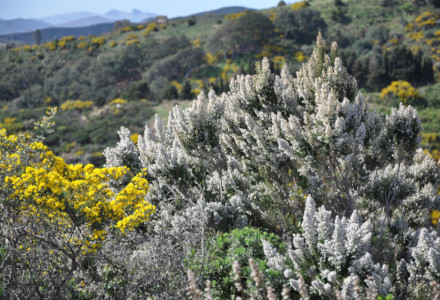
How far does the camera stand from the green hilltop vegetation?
44.9 m

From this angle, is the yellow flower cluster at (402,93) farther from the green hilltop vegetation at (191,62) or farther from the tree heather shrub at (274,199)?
the tree heather shrub at (274,199)

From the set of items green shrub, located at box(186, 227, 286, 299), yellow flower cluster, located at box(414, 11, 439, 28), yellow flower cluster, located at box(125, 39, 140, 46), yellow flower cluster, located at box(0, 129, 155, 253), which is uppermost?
yellow flower cluster, located at box(414, 11, 439, 28)

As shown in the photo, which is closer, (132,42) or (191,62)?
(191,62)

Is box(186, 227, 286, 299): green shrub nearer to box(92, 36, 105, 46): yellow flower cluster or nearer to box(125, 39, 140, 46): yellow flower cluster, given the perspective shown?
box(125, 39, 140, 46): yellow flower cluster

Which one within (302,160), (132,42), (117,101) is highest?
A: (132,42)

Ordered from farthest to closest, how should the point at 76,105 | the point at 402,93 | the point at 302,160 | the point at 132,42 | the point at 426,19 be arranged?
1. the point at 132,42
2. the point at 426,19
3. the point at 76,105
4. the point at 402,93
5. the point at 302,160

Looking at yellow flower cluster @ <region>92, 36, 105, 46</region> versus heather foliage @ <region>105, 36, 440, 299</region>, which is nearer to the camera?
heather foliage @ <region>105, 36, 440, 299</region>

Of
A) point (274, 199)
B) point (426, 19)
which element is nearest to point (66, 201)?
point (274, 199)

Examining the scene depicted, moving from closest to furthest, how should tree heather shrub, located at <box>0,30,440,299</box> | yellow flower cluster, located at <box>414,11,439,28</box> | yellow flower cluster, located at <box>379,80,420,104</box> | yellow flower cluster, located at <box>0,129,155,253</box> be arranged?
tree heather shrub, located at <box>0,30,440,299</box> < yellow flower cluster, located at <box>0,129,155,253</box> < yellow flower cluster, located at <box>379,80,420,104</box> < yellow flower cluster, located at <box>414,11,439,28</box>

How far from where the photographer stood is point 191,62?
2576 inches

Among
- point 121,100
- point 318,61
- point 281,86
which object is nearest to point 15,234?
point 281,86

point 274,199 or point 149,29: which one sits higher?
point 149,29

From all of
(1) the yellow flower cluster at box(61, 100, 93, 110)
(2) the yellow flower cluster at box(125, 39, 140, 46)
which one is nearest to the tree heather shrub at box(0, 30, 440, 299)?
(1) the yellow flower cluster at box(61, 100, 93, 110)

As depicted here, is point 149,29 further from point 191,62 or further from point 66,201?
point 66,201
